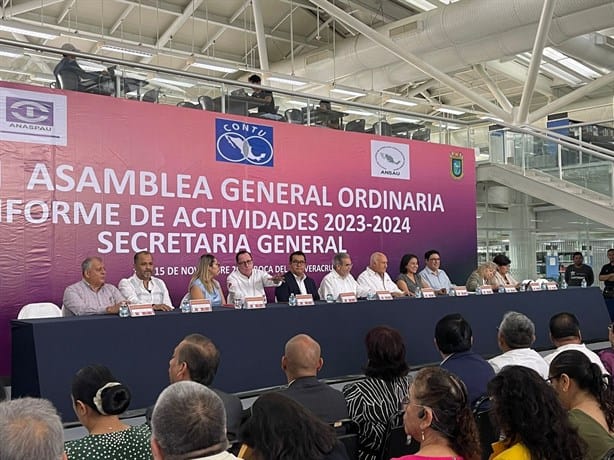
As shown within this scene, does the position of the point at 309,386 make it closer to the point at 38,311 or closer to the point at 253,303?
the point at 253,303

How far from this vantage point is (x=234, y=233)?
6.71 meters

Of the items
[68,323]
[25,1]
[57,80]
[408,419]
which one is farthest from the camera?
[25,1]

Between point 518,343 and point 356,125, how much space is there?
500 cm

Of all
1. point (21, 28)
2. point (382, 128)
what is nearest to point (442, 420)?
point (382, 128)

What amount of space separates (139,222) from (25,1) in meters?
7.26

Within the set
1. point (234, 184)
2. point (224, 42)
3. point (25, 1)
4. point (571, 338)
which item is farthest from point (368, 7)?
point (571, 338)

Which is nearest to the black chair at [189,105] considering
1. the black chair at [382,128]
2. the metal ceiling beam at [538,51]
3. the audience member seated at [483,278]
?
the black chair at [382,128]

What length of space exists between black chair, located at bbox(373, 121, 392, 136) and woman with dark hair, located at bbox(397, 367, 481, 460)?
6.46m

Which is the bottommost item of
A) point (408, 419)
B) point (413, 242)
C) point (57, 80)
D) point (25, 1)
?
point (408, 419)

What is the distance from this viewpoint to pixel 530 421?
72.4 inches

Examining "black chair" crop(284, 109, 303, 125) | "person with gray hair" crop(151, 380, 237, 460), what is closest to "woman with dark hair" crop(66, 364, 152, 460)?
"person with gray hair" crop(151, 380, 237, 460)

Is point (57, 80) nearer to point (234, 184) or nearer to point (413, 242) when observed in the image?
point (234, 184)

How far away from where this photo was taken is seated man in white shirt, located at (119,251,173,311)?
5152mm

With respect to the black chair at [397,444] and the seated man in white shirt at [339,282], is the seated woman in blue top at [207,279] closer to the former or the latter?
the seated man in white shirt at [339,282]
